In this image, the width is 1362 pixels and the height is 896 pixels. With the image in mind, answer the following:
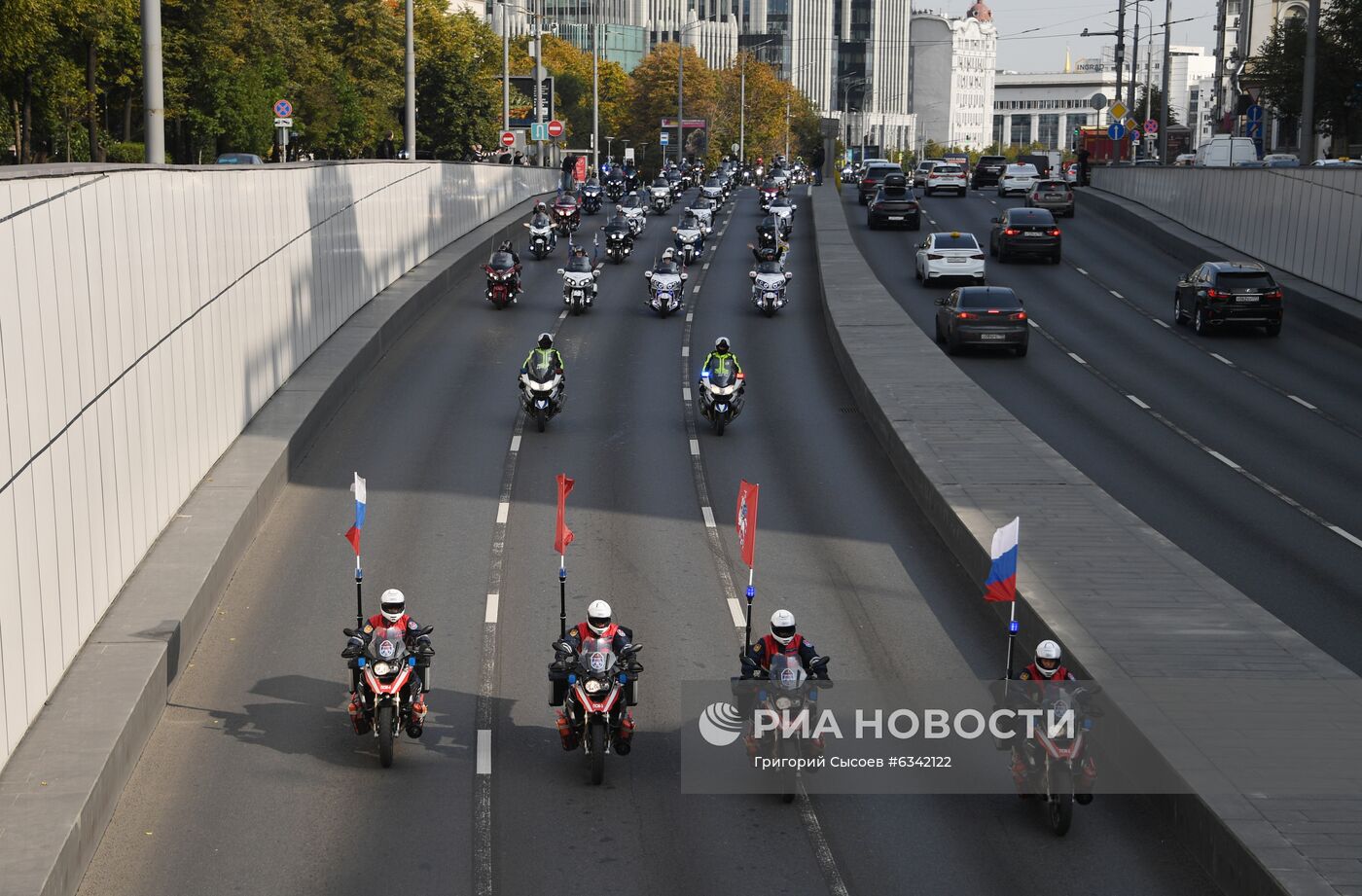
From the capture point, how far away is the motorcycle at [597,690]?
1348cm

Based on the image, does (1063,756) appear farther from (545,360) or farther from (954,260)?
(954,260)

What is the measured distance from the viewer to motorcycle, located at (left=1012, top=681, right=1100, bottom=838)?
12.5m

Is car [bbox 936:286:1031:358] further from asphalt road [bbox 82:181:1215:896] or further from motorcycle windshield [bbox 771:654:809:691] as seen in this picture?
motorcycle windshield [bbox 771:654:809:691]

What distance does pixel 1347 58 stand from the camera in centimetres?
5662

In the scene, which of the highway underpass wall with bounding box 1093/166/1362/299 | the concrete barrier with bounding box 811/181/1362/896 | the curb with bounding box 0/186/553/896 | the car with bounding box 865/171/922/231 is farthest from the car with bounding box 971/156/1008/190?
the curb with bounding box 0/186/553/896

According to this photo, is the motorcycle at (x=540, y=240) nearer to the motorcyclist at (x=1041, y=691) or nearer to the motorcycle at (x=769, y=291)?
the motorcycle at (x=769, y=291)

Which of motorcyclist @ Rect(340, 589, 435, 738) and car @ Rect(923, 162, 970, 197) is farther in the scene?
car @ Rect(923, 162, 970, 197)

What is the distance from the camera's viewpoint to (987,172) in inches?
3440

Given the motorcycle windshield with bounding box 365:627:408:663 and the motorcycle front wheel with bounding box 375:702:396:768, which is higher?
the motorcycle windshield with bounding box 365:627:408:663

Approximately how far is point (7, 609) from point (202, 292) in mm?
10233

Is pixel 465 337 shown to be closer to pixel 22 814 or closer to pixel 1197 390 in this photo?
pixel 1197 390

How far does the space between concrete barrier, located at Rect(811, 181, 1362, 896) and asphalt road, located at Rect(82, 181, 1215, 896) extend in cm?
58

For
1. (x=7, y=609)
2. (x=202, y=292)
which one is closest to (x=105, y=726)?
(x=7, y=609)

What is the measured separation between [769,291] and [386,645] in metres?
29.0
